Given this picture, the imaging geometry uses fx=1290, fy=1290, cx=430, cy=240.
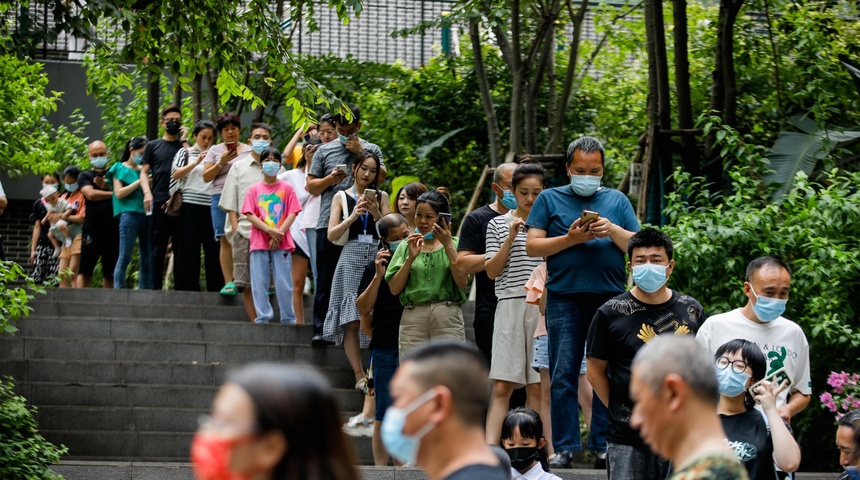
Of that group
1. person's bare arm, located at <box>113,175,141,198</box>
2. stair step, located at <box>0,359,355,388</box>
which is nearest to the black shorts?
person's bare arm, located at <box>113,175,141,198</box>

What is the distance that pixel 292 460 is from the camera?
3.40 metres

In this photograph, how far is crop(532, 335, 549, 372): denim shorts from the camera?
30.5 ft

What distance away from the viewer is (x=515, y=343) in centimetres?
952

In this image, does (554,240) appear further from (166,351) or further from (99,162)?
(99,162)

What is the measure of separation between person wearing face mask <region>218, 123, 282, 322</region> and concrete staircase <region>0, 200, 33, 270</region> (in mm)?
13545

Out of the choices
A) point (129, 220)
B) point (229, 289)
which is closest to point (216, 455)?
point (229, 289)

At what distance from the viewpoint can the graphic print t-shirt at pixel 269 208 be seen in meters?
12.6

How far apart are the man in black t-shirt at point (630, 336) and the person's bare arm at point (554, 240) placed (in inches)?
33.5

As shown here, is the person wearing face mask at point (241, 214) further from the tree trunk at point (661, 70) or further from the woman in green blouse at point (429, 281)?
the tree trunk at point (661, 70)

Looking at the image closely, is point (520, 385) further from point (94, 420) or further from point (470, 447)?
point (470, 447)

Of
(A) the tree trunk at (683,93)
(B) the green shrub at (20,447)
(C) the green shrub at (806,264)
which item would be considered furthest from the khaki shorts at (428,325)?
(A) the tree trunk at (683,93)

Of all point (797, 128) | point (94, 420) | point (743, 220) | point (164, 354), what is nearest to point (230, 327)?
point (164, 354)

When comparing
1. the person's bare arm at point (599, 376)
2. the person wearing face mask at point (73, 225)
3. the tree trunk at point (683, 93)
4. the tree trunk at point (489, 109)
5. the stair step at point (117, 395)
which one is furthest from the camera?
the person wearing face mask at point (73, 225)

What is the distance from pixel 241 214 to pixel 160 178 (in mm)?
1907
